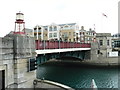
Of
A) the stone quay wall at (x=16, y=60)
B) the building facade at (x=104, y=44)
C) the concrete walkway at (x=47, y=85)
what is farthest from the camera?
the building facade at (x=104, y=44)

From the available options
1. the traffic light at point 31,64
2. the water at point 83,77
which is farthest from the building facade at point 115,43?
the traffic light at point 31,64

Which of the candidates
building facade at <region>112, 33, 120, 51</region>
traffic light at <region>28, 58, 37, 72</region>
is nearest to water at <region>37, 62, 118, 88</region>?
traffic light at <region>28, 58, 37, 72</region>

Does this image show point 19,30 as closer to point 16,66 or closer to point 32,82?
point 16,66

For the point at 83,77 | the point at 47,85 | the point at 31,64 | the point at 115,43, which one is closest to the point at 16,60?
the point at 31,64

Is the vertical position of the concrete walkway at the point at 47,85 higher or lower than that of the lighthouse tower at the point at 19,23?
lower

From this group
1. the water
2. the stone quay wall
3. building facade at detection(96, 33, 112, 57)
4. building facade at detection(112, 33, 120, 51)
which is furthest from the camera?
building facade at detection(112, 33, 120, 51)

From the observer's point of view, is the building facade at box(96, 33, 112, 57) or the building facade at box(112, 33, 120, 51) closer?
the building facade at box(96, 33, 112, 57)

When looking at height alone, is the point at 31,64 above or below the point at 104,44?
below

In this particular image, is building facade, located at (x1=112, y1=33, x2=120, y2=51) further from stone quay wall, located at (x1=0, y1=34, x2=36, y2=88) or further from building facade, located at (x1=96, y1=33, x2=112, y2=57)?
stone quay wall, located at (x1=0, y1=34, x2=36, y2=88)

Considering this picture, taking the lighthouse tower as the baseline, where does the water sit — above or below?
below

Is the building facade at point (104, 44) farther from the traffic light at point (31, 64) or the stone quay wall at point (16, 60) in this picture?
the stone quay wall at point (16, 60)

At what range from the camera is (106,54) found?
56.0 metres

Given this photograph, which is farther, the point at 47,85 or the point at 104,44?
the point at 104,44

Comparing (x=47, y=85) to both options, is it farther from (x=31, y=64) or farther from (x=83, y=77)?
(x=83, y=77)
